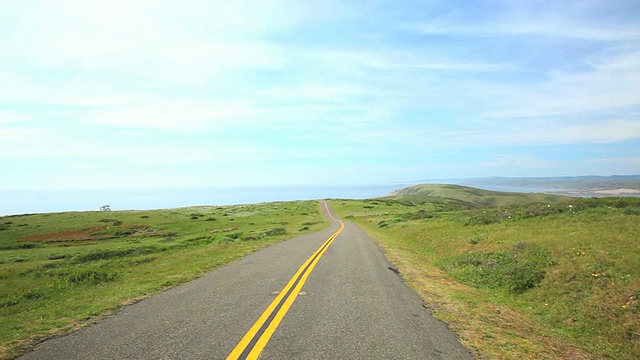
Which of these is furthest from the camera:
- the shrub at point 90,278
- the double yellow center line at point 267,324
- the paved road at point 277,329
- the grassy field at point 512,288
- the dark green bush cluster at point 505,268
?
the shrub at point 90,278

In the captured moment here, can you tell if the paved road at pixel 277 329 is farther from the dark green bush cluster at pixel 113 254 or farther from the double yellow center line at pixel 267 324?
the dark green bush cluster at pixel 113 254

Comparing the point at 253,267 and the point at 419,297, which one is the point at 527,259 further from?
the point at 253,267

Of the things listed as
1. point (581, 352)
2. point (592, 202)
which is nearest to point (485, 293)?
point (581, 352)

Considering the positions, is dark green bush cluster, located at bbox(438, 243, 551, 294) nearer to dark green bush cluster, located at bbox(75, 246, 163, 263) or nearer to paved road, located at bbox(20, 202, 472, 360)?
paved road, located at bbox(20, 202, 472, 360)

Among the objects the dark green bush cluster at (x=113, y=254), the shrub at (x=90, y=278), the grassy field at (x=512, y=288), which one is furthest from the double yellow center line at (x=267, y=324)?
the dark green bush cluster at (x=113, y=254)

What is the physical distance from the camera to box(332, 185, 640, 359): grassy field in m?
Answer: 7.54

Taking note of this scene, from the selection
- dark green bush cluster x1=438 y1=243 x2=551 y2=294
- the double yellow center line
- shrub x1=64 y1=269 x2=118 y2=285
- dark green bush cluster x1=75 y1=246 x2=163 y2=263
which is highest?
the double yellow center line

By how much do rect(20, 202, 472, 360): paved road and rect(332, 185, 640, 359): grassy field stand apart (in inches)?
40.8

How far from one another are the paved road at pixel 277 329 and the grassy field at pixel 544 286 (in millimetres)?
1037

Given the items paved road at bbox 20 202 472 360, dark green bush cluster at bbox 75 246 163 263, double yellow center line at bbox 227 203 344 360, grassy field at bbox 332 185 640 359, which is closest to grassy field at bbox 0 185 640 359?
grassy field at bbox 332 185 640 359

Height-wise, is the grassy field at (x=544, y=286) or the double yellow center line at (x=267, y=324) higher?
the double yellow center line at (x=267, y=324)

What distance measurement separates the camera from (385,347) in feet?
19.8

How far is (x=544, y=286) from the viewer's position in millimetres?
11508

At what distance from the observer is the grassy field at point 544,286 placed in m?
7.54
